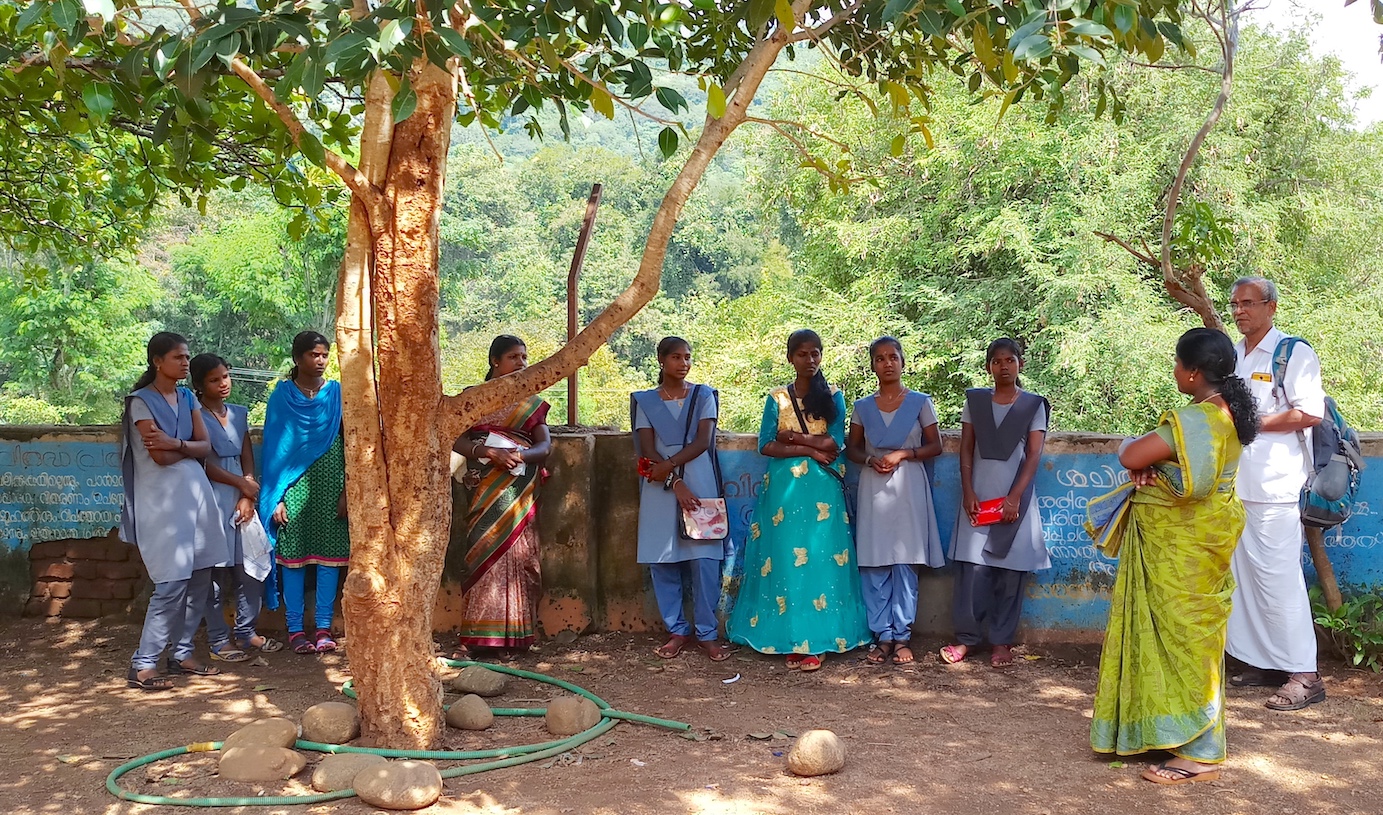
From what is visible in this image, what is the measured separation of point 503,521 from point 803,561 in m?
1.47

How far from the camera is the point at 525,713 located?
4.53m

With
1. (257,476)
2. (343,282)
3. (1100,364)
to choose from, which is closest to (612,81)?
(343,282)

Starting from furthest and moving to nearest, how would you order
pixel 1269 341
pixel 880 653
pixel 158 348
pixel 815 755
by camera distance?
1. pixel 880 653
2. pixel 158 348
3. pixel 1269 341
4. pixel 815 755

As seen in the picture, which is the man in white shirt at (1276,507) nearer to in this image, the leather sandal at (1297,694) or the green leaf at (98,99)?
the leather sandal at (1297,694)

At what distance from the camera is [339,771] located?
12.3ft

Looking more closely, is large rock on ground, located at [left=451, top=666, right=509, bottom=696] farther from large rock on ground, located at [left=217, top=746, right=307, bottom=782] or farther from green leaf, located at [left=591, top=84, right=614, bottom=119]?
green leaf, located at [left=591, top=84, right=614, bottom=119]

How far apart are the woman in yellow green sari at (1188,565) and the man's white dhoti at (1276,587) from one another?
87cm

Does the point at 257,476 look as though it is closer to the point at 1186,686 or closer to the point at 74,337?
the point at 1186,686

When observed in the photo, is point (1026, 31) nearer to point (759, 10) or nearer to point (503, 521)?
point (759, 10)

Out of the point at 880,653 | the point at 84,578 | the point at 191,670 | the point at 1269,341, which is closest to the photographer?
→ the point at 1269,341

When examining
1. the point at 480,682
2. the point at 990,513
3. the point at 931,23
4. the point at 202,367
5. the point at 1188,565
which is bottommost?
the point at 480,682

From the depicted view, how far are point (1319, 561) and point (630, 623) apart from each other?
335 cm

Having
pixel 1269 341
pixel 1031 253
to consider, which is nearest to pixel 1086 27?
pixel 1269 341

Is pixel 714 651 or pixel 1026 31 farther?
pixel 714 651
